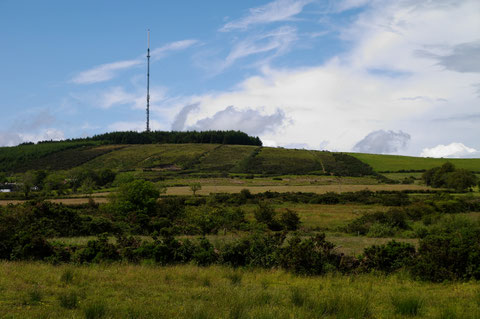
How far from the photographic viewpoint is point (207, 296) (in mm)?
9203

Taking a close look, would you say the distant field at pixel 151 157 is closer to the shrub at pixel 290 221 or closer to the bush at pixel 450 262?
the shrub at pixel 290 221

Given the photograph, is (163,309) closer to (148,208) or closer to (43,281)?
(43,281)

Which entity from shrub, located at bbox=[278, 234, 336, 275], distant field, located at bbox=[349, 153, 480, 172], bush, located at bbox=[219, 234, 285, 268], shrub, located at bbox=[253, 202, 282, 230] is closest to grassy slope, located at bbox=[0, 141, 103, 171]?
distant field, located at bbox=[349, 153, 480, 172]

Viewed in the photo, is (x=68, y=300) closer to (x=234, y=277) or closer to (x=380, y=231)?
(x=234, y=277)

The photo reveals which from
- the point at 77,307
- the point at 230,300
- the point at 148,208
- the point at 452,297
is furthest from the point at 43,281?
the point at 148,208

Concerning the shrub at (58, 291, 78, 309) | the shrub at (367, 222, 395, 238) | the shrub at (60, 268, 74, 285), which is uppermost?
the shrub at (58, 291, 78, 309)

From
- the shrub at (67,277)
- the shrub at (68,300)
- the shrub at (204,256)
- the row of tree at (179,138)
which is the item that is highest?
the row of tree at (179,138)

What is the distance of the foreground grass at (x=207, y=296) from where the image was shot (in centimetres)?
756

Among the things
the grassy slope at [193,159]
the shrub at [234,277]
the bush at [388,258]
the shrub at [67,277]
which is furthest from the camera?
the grassy slope at [193,159]

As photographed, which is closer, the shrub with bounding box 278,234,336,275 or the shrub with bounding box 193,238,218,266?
the shrub with bounding box 278,234,336,275

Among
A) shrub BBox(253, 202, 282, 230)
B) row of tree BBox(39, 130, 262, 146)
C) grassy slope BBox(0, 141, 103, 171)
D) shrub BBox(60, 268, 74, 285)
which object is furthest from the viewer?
row of tree BBox(39, 130, 262, 146)

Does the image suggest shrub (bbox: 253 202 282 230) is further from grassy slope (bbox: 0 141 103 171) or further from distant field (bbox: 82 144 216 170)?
grassy slope (bbox: 0 141 103 171)

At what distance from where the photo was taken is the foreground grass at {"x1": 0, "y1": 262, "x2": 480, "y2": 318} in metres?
7.56

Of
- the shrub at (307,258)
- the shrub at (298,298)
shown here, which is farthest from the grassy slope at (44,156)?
the shrub at (298,298)
